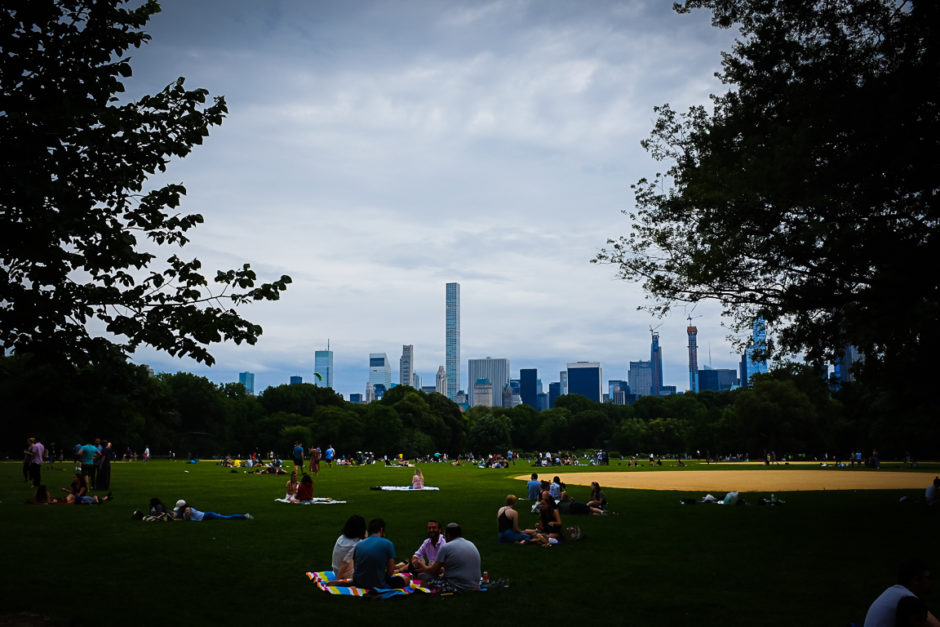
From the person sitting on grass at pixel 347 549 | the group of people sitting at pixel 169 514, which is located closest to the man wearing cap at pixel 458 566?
the person sitting on grass at pixel 347 549

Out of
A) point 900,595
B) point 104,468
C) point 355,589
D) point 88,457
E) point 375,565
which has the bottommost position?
point 355,589

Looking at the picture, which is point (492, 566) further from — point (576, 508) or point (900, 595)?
point (576, 508)

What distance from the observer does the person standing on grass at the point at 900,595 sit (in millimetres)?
6984

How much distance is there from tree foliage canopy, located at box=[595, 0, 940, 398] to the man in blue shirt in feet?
35.0

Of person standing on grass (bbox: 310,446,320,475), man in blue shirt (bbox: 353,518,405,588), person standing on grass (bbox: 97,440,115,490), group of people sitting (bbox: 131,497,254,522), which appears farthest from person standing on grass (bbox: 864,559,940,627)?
person standing on grass (bbox: 310,446,320,475)

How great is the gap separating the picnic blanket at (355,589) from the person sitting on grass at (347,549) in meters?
0.17

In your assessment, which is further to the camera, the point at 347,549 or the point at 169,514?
the point at 169,514

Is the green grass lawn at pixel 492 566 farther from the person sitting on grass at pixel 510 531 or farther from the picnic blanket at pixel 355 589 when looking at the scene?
the person sitting on grass at pixel 510 531

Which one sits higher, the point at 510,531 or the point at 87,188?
the point at 87,188

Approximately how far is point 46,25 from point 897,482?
44.9 m

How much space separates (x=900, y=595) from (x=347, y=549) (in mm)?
8031

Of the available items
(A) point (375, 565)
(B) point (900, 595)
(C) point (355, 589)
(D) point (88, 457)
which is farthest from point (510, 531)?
(D) point (88, 457)

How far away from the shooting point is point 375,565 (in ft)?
35.9

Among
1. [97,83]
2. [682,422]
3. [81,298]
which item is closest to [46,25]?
[97,83]
